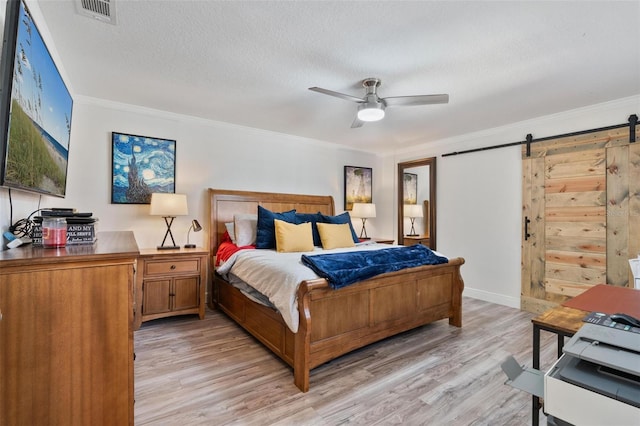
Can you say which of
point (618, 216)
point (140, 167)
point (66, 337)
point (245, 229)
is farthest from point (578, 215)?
point (140, 167)

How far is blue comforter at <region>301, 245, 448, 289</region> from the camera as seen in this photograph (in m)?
2.28

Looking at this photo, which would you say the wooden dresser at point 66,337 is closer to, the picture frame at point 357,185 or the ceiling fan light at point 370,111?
the ceiling fan light at point 370,111

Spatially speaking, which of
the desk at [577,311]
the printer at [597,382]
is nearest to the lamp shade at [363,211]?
the desk at [577,311]

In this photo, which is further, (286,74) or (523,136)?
(523,136)

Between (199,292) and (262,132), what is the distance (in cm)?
242

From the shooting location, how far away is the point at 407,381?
2197 mm

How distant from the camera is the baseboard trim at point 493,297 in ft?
13.0

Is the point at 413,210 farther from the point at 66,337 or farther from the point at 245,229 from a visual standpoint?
the point at 66,337

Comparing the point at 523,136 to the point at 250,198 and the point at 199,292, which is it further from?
the point at 199,292

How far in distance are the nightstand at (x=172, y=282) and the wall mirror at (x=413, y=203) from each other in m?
3.67

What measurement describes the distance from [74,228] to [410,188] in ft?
→ 16.8

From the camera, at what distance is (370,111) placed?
2.71 metres

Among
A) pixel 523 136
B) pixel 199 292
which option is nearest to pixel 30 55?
pixel 199 292

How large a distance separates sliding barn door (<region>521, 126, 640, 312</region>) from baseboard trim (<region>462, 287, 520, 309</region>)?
0.35 ft
